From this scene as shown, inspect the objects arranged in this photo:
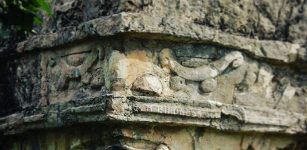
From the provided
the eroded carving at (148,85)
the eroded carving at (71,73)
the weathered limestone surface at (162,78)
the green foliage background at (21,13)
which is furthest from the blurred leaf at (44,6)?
the eroded carving at (148,85)

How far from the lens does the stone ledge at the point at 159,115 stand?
548cm

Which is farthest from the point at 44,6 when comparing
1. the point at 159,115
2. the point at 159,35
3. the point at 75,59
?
the point at 159,115

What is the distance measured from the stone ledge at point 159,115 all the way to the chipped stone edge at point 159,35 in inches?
17.4

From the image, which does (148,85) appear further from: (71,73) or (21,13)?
(21,13)

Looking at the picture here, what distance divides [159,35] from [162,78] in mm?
306

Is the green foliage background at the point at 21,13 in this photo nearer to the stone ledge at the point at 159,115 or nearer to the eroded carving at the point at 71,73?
the eroded carving at the point at 71,73

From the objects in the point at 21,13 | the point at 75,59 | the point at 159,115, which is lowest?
the point at 159,115

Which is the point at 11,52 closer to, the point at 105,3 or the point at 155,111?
the point at 105,3

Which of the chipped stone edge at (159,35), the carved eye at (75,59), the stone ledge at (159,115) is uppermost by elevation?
the chipped stone edge at (159,35)

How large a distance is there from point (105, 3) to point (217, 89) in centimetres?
104

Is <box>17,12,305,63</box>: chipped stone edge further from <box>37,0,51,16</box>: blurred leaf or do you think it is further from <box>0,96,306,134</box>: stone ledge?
<box>0,96,306,134</box>: stone ledge

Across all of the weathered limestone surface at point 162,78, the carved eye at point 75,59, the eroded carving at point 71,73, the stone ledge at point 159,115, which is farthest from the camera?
the carved eye at point 75,59

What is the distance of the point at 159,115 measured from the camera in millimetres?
5555

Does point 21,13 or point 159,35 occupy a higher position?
point 21,13
